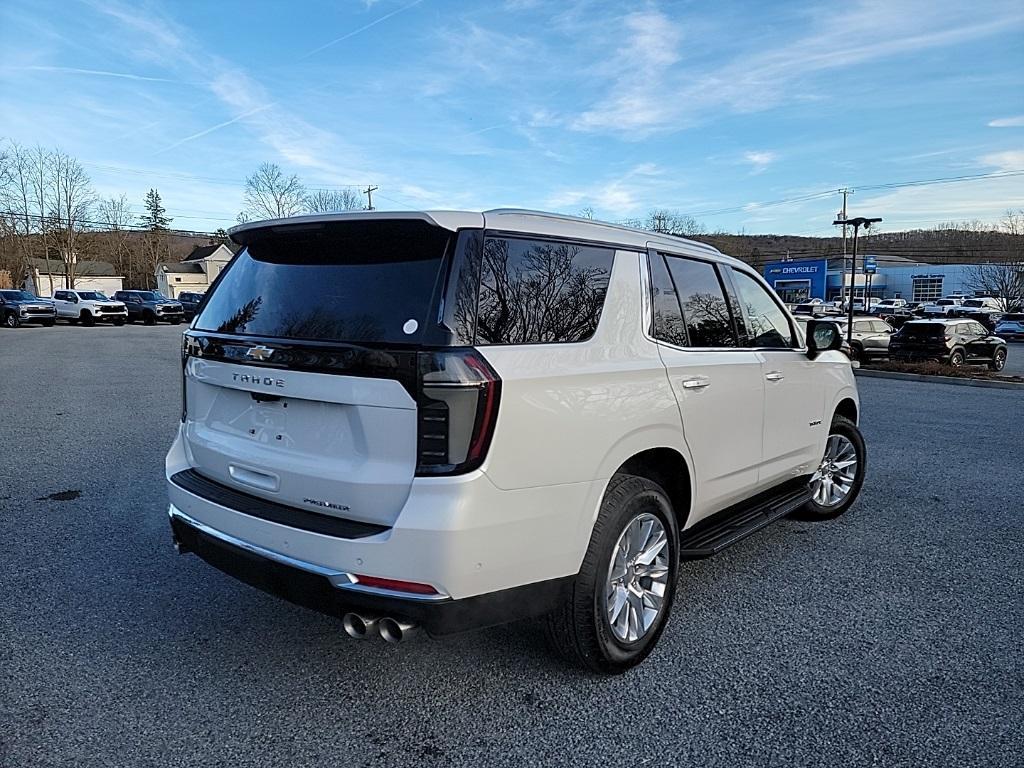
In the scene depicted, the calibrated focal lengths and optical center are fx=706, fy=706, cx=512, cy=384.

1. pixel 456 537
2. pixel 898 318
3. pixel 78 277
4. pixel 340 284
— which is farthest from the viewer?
pixel 78 277

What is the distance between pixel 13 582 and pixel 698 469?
3.75m

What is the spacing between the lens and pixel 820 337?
4723 mm

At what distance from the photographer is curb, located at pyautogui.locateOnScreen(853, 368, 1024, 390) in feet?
48.5

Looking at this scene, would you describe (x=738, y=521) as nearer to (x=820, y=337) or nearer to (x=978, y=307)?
(x=820, y=337)

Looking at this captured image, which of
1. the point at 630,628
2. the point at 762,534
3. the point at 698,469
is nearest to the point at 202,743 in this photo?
the point at 630,628

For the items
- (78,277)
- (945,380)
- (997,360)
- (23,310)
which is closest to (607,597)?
(945,380)

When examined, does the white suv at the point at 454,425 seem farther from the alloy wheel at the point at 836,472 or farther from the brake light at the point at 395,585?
the alloy wheel at the point at 836,472

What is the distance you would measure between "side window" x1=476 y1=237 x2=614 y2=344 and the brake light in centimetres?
87

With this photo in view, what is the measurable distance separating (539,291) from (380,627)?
4.52 feet

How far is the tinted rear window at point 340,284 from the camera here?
2549 millimetres

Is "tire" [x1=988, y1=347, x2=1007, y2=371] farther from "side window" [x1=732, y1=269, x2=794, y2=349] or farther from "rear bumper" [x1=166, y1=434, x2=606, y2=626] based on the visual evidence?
"rear bumper" [x1=166, y1=434, x2=606, y2=626]

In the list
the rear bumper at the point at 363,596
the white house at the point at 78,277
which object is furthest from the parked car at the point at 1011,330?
the white house at the point at 78,277

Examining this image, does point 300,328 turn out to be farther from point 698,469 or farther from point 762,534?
point 762,534

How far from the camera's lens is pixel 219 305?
324cm
